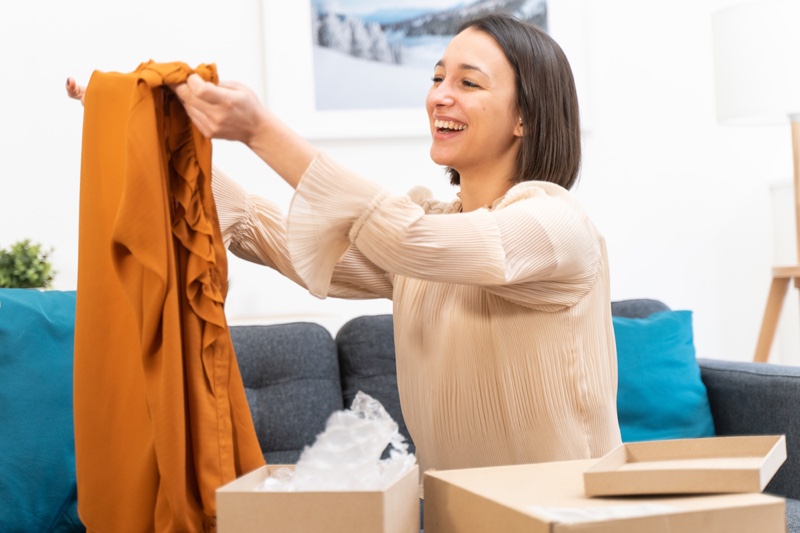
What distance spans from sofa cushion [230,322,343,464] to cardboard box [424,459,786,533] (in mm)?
→ 1335

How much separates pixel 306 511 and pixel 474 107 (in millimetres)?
873

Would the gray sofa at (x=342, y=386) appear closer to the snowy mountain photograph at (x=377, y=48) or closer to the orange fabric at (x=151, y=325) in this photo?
the snowy mountain photograph at (x=377, y=48)

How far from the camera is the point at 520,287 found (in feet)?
4.13

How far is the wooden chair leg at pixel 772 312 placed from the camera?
2.91 m

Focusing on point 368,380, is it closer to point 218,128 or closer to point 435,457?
point 435,457

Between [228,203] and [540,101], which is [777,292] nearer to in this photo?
[540,101]

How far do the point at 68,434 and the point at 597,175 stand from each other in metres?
1.94

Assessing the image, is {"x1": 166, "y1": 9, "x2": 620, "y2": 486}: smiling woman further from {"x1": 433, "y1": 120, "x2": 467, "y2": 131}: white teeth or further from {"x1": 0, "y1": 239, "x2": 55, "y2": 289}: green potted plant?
{"x1": 0, "y1": 239, "x2": 55, "y2": 289}: green potted plant

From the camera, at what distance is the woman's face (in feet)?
4.92

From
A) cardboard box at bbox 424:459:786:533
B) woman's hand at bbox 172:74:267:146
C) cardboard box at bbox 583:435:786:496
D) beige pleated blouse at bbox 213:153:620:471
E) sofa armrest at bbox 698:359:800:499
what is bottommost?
sofa armrest at bbox 698:359:800:499

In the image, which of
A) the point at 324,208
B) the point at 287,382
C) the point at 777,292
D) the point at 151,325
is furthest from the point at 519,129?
the point at 777,292

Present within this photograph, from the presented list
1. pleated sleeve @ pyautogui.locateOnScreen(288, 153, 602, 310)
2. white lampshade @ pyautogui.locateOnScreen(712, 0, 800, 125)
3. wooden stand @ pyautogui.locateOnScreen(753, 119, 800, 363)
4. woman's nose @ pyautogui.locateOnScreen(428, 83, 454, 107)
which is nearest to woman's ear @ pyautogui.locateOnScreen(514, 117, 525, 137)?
woman's nose @ pyautogui.locateOnScreen(428, 83, 454, 107)

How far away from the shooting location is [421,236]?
1.04m

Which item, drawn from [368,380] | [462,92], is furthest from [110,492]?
[368,380]
